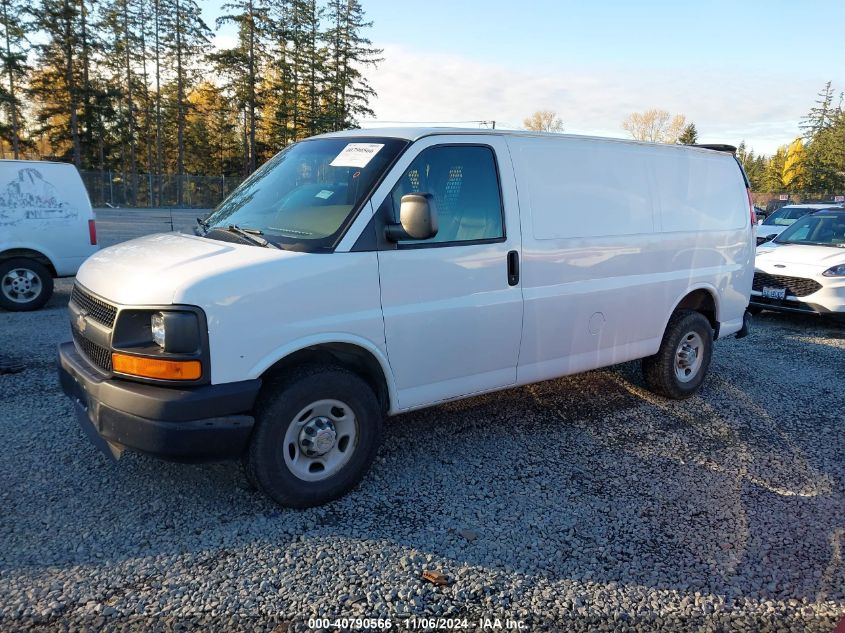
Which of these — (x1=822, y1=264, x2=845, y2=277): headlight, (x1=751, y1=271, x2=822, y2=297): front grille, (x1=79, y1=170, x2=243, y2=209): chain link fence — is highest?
(x1=79, y1=170, x2=243, y2=209): chain link fence

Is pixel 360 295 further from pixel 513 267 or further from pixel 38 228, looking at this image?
pixel 38 228

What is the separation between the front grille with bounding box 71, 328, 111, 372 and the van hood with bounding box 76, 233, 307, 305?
0.29 metres

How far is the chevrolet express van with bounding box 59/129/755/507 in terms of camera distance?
3.23 metres

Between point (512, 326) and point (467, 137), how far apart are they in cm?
128

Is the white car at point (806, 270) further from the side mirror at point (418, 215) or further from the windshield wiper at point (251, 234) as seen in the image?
the windshield wiper at point (251, 234)

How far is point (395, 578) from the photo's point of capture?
10.1 feet

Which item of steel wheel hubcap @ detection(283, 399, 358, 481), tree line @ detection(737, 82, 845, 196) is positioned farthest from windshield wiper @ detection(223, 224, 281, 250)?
tree line @ detection(737, 82, 845, 196)

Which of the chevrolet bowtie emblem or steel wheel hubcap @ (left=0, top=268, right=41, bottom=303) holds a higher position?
the chevrolet bowtie emblem

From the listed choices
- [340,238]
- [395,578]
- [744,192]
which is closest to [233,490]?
[395,578]

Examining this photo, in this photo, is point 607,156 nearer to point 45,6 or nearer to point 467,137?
point 467,137

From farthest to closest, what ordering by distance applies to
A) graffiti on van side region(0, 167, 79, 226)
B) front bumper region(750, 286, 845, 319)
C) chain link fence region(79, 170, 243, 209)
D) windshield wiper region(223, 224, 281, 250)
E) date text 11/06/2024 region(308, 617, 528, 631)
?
chain link fence region(79, 170, 243, 209) → graffiti on van side region(0, 167, 79, 226) → front bumper region(750, 286, 845, 319) → windshield wiper region(223, 224, 281, 250) → date text 11/06/2024 region(308, 617, 528, 631)

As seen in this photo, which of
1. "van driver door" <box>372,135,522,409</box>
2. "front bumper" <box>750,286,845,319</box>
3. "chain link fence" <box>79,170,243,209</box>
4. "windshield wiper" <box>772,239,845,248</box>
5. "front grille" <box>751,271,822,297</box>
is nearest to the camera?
"van driver door" <box>372,135,522,409</box>

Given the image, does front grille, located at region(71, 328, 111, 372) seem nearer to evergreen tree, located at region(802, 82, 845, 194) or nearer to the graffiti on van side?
the graffiti on van side

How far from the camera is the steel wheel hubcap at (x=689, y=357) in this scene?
5738 millimetres
